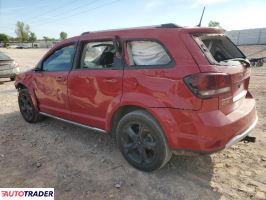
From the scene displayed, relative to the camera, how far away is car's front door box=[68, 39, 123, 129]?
3.71m

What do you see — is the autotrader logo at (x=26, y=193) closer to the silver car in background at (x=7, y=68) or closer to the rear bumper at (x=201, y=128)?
the rear bumper at (x=201, y=128)

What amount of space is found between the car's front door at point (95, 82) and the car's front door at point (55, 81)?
218 mm

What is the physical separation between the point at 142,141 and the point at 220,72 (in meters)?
1.32

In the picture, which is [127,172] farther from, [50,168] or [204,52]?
[204,52]

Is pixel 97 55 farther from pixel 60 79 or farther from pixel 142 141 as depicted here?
pixel 142 141

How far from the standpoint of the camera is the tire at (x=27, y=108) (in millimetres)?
5625

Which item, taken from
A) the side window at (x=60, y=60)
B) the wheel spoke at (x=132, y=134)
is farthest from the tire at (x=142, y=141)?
the side window at (x=60, y=60)

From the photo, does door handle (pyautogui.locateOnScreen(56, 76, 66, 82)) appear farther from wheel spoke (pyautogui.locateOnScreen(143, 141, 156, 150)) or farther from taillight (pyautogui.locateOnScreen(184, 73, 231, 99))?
taillight (pyautogui.locateOnScreen(184, 73, 231, 99))

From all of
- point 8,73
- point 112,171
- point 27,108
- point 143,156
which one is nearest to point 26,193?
point 112,171

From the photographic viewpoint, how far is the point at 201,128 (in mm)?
2963

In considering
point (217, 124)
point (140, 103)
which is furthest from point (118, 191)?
point (217, 124)

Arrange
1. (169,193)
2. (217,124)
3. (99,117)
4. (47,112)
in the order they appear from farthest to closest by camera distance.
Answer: (47,112) → (99,117) → (169,193) → (217,124)

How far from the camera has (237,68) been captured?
3293 millimetres

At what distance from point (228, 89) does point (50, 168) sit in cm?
256
